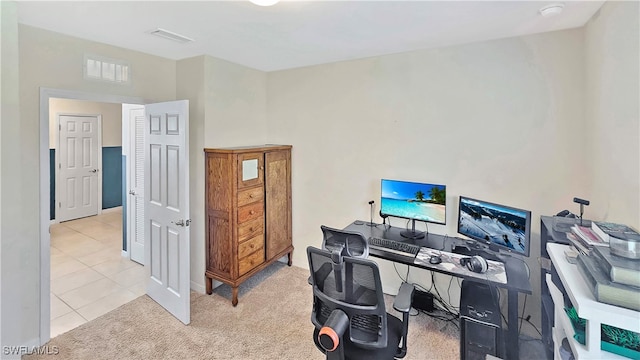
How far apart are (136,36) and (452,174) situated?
9.83 feet

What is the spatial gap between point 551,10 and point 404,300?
6.74 ft

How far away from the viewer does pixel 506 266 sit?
7.27 feet

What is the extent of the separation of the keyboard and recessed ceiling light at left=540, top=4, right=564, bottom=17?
186cm

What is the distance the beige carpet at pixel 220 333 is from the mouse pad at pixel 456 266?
725 mm

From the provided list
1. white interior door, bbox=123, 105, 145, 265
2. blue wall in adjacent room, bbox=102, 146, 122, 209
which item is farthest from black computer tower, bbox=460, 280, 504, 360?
blue wall in adjacent room, bbox=102, 146, 122, 209

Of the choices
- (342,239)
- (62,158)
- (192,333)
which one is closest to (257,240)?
(192,333)

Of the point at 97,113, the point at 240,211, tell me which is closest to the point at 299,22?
the point at 240,211

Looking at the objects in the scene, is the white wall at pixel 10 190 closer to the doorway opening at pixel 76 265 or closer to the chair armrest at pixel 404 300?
the doorway opening at pixel 76 265

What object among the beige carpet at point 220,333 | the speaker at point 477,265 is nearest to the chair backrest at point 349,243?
the speaker at point 477,265

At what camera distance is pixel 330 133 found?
11.4 feet

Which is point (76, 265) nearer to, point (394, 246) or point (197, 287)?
point (197, 287)

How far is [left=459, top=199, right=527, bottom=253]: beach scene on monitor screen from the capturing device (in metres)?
2.11

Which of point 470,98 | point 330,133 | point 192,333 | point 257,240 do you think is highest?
point 470,98

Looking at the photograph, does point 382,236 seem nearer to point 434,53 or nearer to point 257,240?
point 257,240
